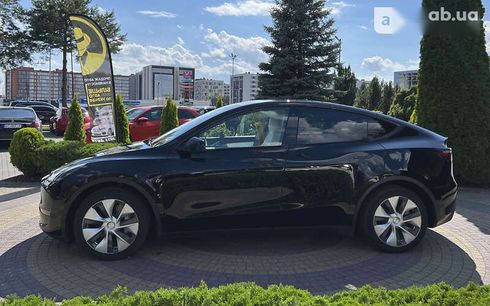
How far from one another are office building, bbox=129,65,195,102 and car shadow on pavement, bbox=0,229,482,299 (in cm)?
9189

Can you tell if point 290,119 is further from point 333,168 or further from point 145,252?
point 145,252

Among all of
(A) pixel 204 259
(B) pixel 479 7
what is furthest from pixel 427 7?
(A) pixel 204 259

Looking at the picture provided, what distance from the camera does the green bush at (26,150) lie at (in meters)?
9.16

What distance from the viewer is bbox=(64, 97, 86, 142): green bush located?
1053 cm

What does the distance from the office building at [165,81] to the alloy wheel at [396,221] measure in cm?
9234

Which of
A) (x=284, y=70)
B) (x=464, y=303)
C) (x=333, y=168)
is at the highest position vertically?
(x=284, y=70)

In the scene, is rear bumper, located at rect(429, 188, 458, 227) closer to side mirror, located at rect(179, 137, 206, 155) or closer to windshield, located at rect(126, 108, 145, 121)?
side mirror, located at rect(179, 137, 206, 155)

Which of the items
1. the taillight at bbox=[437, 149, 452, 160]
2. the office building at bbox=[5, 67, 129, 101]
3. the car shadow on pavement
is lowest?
the car shadow on pavement

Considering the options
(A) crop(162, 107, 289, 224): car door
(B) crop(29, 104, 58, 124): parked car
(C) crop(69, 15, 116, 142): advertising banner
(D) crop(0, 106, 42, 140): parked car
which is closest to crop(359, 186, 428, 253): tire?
(A) crop(162, 107, 289, 224): car door

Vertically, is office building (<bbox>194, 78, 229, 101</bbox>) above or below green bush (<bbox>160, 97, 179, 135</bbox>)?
above

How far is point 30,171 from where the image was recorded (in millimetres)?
9320

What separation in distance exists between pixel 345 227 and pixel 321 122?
3.90ft

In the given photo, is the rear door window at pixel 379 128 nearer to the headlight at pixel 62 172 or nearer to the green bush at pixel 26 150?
the headlight at pixel 62 172

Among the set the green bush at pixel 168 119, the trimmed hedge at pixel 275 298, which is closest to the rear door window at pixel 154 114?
the green bush at pixel 168 119
